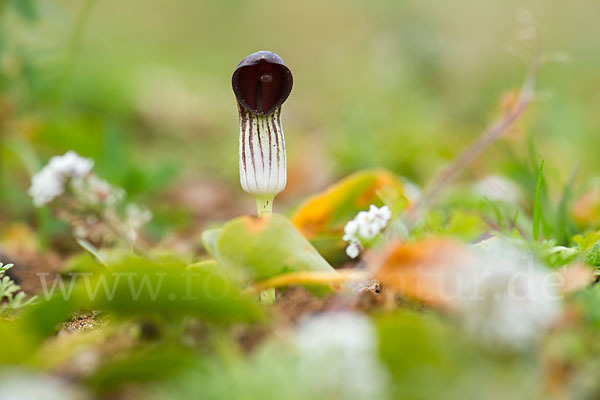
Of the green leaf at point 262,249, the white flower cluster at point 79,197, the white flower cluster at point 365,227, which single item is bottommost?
the green leaf at point 262,249

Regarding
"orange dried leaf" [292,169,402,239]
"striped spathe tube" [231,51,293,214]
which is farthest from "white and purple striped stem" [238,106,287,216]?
"orange dried leaf" [292,169,402,239]

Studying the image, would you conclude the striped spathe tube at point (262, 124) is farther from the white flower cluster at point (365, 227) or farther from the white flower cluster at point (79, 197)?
the white flower cluster at point (79, 197)

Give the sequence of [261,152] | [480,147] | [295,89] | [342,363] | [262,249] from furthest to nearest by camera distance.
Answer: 1. [295,89]
2. [480,147]
3. [261,152]
4. [262,249]
5. [342,363]

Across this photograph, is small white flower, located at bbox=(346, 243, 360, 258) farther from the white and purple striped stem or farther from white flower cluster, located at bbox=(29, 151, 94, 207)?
white flower cluster, located at bbox=(29, 151, 94, 207)

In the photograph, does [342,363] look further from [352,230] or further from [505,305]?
[352,230]

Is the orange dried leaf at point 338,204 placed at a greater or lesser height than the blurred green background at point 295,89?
lesser

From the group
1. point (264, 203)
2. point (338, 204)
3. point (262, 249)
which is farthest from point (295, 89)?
point (262, 249)

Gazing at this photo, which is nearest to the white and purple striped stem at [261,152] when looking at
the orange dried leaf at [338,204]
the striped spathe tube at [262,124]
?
the striped spathe tube at [262,124]
